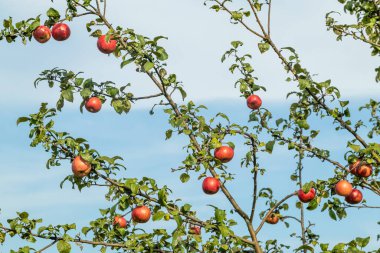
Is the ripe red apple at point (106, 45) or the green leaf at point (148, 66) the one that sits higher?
the ripe red apple at point (106, 45)

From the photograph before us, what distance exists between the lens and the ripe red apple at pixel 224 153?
7633 millimetres

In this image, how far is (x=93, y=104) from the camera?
774 cm

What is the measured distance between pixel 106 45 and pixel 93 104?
28.4 inches

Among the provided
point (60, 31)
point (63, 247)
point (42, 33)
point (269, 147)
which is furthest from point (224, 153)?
point (42, 33)

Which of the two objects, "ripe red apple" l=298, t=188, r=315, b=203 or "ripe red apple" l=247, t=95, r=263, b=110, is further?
"ripe red apple" l=247, t=95, r=263, b=110

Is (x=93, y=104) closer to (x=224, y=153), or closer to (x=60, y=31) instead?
(x=60, y=31)

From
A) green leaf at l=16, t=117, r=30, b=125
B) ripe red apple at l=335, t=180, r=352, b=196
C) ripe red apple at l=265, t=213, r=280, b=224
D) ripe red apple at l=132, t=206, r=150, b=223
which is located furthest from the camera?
ripe red apple at l=265, t=213, r=280, b=224

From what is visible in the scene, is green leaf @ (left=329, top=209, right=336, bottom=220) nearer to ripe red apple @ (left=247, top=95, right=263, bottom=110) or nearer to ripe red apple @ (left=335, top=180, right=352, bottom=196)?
ripe red apple @ (left=335, top=180, right=352, bottom=196)

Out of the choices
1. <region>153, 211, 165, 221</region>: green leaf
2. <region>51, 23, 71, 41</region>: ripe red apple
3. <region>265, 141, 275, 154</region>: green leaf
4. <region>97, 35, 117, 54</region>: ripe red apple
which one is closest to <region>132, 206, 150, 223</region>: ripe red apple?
<region>153, 211, 165, 221</region>: green leaf

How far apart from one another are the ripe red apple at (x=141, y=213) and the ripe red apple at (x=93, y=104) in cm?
139

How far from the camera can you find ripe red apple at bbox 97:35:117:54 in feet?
24.9

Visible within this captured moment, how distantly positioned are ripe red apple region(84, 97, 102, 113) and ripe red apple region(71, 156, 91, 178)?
953 millimetres

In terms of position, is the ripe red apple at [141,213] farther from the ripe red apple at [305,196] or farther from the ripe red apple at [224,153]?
the ripe red apple at [305,196]

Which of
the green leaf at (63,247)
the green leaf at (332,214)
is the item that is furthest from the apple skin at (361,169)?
the green leaf at (63,247)
